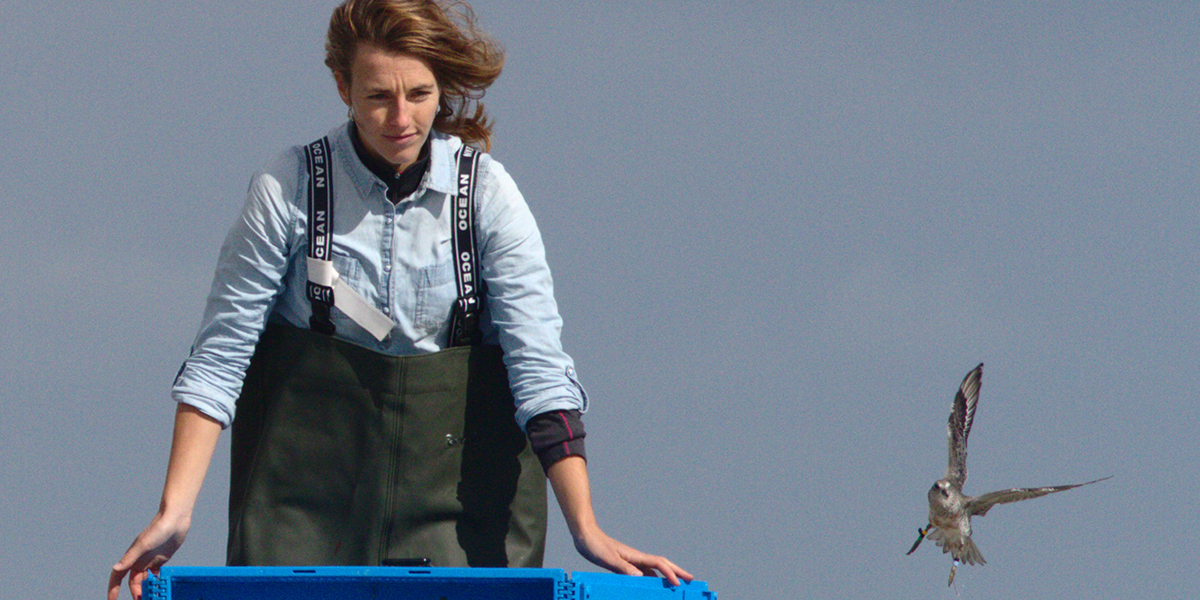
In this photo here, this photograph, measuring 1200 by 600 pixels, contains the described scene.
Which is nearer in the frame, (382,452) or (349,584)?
(349,584)

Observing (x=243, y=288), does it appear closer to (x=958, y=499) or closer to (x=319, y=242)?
(x=319, y=242)

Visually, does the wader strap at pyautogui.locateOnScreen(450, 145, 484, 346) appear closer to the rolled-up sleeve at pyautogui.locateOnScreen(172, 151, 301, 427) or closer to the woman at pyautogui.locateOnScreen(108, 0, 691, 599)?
the woman at pyautogui.locateOnScreen(108, 0, 691, 599)

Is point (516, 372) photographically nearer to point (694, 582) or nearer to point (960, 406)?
point (694, 582)

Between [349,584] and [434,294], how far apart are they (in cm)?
80

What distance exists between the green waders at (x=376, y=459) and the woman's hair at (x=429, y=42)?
0.59m

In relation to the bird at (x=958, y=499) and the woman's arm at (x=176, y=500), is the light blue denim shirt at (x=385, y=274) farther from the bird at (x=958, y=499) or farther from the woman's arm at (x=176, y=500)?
the bird at (x=958, y=499)

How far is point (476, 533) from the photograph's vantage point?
10.8 ft

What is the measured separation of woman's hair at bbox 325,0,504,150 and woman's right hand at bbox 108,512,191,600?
103 centimetres

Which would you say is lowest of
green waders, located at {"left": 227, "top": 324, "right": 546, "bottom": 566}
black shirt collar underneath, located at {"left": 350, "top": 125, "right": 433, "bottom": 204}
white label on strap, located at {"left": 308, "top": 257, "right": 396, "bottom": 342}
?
green waders, located at {"left": 227, "top": 324, "right": 546, "bottom": 566}

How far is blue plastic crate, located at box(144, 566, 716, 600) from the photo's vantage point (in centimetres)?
256

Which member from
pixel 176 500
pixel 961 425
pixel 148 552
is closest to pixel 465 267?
pixel 176 500

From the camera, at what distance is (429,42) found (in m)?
3.09

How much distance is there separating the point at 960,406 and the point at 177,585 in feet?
9.49

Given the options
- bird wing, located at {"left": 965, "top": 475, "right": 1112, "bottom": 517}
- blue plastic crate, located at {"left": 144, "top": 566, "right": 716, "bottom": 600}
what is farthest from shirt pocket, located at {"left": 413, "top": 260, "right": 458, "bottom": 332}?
bird wing, located at {"left": 965, "top": 475, "right": 1112, "bottom": 517}
